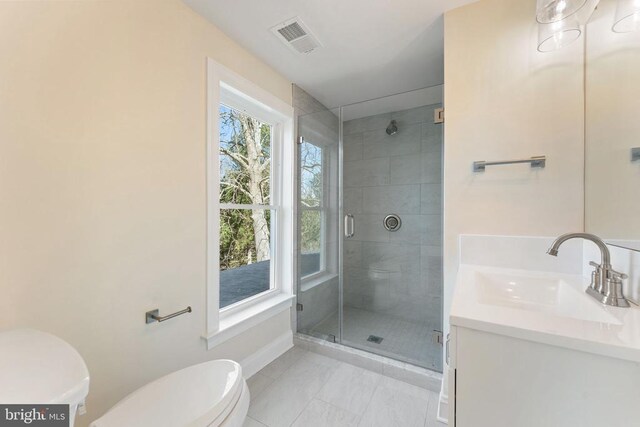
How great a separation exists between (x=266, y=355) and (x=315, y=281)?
851 mm

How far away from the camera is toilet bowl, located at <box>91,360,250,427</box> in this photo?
87cm

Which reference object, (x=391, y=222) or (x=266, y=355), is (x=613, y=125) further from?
(x=266, y=355)

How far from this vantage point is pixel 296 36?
1.69 meters

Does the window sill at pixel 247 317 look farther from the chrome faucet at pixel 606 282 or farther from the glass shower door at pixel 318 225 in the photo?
the chrome faucet at pixel 606 282

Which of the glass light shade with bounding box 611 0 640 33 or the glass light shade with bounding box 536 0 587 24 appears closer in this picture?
the glass light shade with bounding box 611 0 640 33

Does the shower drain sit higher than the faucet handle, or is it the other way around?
the faucet handle

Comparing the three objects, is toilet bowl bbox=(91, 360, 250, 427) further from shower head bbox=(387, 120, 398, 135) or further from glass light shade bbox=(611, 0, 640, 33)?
shower head bbox=(387, 120, 398, 135)

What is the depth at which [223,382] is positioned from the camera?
41.1 inches

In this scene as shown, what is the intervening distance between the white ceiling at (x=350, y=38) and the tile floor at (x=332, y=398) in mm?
2357

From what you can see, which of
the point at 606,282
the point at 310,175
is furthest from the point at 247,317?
the point at 606,282

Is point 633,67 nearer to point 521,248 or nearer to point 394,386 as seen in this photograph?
point 521,248

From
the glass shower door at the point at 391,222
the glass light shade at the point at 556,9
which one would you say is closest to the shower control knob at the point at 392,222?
the glass shower door at the point at 391,222

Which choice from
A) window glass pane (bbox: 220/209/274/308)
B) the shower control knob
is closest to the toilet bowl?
window glass pane (bbox: 220/209/274/308)

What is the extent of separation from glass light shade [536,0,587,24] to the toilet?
2.09 metres
